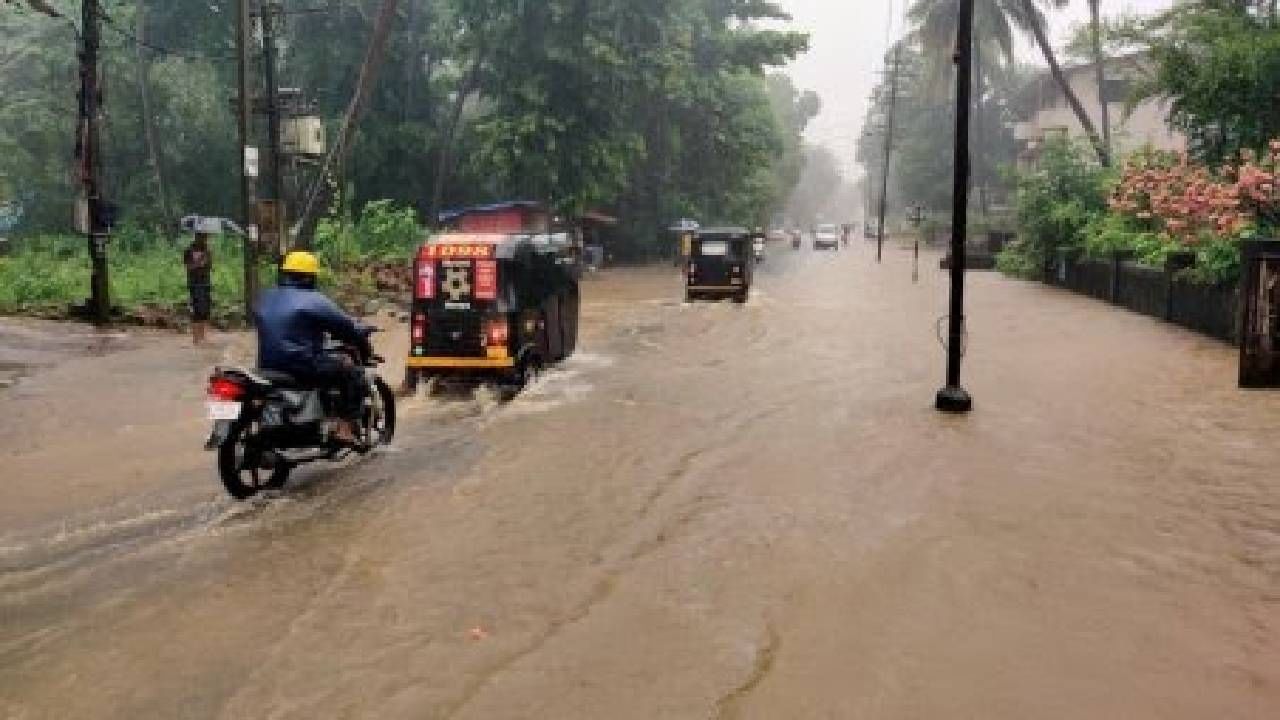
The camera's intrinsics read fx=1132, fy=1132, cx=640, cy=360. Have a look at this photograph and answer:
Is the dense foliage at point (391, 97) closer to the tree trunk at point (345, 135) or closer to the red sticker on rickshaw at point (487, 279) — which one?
the tree trunk at point (345, 135)

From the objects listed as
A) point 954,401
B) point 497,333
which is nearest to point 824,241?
point 954,401

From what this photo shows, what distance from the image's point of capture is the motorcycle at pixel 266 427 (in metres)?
8.05

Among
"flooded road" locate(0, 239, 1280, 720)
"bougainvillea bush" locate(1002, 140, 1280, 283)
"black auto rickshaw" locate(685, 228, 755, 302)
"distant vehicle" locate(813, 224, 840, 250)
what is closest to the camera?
"flooded road" locate(0, 239, 1280, 720)

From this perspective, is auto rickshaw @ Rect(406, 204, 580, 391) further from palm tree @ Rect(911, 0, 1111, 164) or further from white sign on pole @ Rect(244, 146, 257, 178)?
palm tree @ Rect(911, 0, 1111, 164)

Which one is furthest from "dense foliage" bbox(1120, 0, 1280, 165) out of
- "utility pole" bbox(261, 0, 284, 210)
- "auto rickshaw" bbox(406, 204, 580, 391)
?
"utility pole" bbox(261, 0, 284, 210)

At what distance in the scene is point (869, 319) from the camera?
23438 millimetres

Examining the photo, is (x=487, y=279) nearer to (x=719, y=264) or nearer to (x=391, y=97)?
(x=719, y=264)

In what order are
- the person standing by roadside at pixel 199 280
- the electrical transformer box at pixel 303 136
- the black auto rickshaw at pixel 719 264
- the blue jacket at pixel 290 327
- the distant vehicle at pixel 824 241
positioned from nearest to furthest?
the blue jacket at pixel 290 327 < the person standing by roadside at pixel 199 280 < the electrical transformer box at pixel 303 136 < the black auto rickshaw at pixel 719 264 < the distant vehicle at pixel 824 241

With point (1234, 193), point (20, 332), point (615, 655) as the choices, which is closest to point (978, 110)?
point (1234, 193)

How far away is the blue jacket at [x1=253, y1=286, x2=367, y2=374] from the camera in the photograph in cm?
856

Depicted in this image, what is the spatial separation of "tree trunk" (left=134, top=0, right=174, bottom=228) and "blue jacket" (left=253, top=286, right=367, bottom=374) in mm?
32299

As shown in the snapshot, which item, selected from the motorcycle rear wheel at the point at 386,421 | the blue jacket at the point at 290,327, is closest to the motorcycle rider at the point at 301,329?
the blue jacket at the point at 290,327

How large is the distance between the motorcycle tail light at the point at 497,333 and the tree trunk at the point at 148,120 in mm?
29226

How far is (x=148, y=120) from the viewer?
125ft
